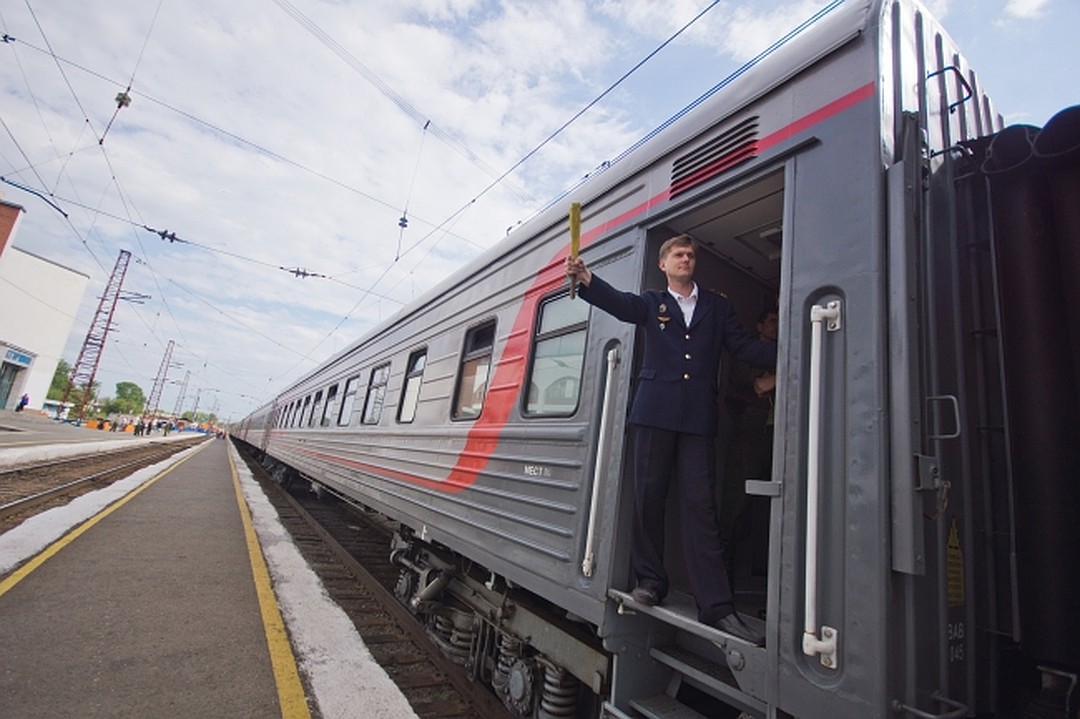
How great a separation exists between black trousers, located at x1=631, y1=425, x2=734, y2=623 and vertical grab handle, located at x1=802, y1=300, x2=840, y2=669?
0.47 metres

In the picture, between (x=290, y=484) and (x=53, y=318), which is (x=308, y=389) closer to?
(x=290, y=484)

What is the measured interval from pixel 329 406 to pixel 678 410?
335 inches

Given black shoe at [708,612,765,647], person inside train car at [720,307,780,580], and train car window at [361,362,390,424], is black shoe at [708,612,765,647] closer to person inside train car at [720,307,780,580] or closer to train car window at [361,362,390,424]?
person inside train car at [720,307,780,580]

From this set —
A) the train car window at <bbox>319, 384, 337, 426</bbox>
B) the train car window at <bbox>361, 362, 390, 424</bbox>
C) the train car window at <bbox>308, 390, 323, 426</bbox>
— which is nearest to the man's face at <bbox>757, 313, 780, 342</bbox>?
the train car window at <bbox>361, 362, 390, 424</bbox>

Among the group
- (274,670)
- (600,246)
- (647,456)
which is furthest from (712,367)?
(274,670)

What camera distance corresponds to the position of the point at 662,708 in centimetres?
215

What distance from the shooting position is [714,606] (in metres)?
2.03

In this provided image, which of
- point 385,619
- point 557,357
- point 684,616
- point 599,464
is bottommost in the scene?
point 385,619

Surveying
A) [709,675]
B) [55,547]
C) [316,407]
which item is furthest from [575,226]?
[316,407]

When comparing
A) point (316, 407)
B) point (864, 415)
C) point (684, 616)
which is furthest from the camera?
point (316, 407)

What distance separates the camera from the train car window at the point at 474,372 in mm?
4086

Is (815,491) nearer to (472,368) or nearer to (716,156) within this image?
(716,156)

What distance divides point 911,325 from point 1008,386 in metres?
0.53

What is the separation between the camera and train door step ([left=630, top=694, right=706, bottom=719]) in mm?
2083
